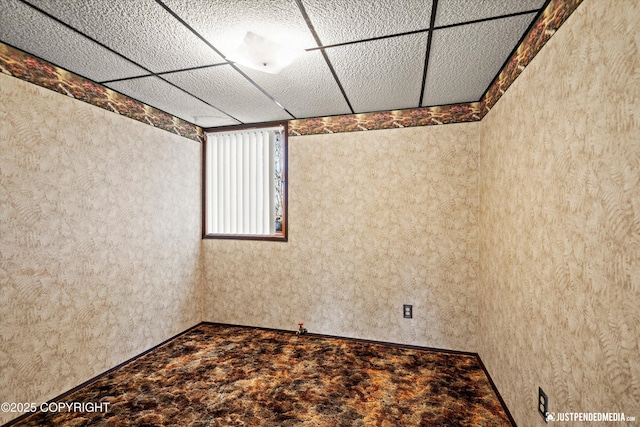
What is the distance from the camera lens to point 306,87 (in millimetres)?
2387

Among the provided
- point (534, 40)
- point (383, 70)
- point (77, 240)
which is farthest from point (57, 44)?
point (534, 40)

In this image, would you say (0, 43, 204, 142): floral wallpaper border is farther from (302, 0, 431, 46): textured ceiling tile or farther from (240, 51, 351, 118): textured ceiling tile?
(302, 0, 431, 46): textured ceiling tile

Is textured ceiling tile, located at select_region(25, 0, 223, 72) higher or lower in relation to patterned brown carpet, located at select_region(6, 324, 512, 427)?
higher

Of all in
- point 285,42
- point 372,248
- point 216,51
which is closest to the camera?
point 285,42

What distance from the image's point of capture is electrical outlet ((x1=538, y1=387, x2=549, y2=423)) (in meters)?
1.42

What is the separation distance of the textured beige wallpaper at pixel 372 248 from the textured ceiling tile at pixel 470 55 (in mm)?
492

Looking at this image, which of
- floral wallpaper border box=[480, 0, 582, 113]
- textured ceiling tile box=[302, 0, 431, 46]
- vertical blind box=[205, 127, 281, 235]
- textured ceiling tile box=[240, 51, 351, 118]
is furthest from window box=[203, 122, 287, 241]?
floral wallpaper border box=[480, 0, 582, 113]

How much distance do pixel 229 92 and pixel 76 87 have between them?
3.81 feet

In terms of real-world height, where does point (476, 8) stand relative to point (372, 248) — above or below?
above

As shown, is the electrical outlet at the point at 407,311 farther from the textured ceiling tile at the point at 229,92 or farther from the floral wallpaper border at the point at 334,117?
the textured ceiling tile at the point at 229,92

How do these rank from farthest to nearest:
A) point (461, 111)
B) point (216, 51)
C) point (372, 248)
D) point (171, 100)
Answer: point (372, 248) → point (461, 111) → point (171, 100) → point (216, 51)

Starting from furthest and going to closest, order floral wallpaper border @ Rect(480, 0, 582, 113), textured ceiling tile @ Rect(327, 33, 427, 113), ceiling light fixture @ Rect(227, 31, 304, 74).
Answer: textured ceiling tile @ Rect(327, 33, 427, 113)
ceiling light fixture @ Rect(227, 31, 304, 74)
floral wallpaper border @ Rect(480, 0, 582, 113)

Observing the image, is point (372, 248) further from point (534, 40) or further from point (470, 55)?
point (534, 40)

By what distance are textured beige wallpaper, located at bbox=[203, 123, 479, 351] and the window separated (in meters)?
0.16
